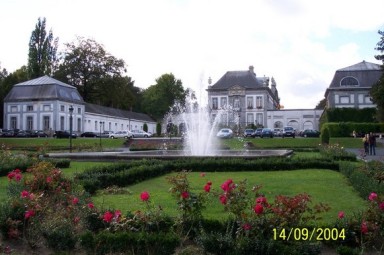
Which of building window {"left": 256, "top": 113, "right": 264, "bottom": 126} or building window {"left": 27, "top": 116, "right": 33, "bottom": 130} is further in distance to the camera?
building window {"left": 256, "top": 113, "right": 264, "bottom": 126}

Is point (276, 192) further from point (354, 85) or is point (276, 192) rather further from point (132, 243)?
point (354, 85)

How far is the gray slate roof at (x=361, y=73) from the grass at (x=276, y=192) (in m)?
52.2

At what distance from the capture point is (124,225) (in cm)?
601

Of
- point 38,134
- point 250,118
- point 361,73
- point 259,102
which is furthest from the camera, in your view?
point 250,118

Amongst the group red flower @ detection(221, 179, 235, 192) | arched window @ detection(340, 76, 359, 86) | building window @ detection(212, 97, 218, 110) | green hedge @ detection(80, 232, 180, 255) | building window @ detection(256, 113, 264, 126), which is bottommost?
green hedge @ detection(80, 232, 180, 255)

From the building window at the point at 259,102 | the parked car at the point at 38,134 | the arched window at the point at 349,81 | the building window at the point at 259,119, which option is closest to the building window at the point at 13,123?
the parked car at the point at 38,134

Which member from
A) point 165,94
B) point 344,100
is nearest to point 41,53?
point 165,94

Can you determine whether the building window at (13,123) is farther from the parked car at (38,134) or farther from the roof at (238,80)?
the roof at (238,80)

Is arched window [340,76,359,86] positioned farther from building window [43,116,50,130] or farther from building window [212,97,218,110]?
building window [43,116,50,130]

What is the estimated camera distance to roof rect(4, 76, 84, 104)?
6116cm

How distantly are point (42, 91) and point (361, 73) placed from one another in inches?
1755

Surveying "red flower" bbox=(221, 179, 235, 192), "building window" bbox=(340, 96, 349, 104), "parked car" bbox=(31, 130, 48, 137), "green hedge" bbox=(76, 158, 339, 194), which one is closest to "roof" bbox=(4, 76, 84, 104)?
"parked car" bbox=(31, 130, 48, 137)

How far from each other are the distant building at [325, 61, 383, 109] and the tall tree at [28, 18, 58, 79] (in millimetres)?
41142

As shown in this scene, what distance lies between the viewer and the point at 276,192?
10.7 metres
